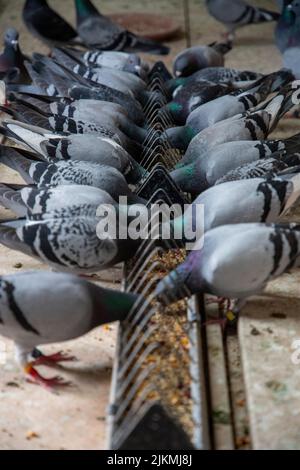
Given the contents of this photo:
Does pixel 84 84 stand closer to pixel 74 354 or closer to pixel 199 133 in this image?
pixel 199 133

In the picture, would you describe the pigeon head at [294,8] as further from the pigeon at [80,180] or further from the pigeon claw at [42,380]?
the pigeon claw at [42,380]

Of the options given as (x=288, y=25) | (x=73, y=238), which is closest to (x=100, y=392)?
(x=73, y=238)

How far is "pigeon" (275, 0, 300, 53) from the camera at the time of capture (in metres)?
7.71

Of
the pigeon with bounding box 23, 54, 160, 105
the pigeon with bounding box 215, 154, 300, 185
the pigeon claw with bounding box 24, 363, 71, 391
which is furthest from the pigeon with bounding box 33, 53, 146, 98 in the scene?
the pigeon claw with bounding box 24, 363, 71, 391

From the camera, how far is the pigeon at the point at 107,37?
8.52 metres

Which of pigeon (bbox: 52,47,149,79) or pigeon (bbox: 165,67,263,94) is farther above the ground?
pigeon (bbox: 52,47,149,79)

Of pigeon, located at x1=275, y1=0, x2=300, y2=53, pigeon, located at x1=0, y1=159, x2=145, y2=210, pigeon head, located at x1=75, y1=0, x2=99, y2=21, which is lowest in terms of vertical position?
pigeon, located at x1=0, y1=159, x2=145, y2=210

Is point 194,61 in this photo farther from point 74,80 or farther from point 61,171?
point 61,171

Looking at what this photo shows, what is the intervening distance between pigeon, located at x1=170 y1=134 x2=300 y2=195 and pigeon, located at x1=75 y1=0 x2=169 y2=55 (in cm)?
347

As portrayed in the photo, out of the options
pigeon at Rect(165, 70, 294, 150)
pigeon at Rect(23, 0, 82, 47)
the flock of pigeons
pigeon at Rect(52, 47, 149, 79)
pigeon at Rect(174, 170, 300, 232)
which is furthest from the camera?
pigeon at Rect(23, 0, 82, 47)

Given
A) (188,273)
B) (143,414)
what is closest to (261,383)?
(188,273)

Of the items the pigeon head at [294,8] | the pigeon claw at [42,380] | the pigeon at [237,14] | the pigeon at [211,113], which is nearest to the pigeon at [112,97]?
the pigeon at [211,113]

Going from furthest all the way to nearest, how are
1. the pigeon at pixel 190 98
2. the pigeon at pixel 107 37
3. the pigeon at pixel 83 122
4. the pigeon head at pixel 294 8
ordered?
the pigeon at pixel 107 37 < the pigeon head at pixel 294 8 < the pigeon at pixel 190 98 < the pigeon at pixel 83 122

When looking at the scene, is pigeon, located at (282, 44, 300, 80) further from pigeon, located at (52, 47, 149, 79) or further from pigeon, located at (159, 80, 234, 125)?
pigeon, located at (52, 47, 149, 79)
